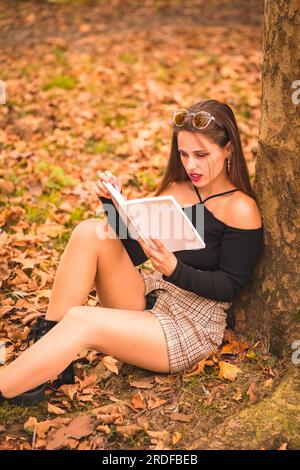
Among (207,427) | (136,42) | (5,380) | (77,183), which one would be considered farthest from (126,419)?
(136,42)

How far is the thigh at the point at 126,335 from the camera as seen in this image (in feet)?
9.12

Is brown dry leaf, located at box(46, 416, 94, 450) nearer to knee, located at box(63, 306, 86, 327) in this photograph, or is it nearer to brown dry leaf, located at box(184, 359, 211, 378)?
knee, located at box(63, 306, 86, 327)

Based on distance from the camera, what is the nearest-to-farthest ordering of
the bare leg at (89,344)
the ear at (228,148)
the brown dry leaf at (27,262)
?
the bare leg at (89,344) → the ear at (228,148) → the brown dry leaf at (27,262)

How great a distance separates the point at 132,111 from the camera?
679 cm

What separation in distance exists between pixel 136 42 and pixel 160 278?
6928 millimetres

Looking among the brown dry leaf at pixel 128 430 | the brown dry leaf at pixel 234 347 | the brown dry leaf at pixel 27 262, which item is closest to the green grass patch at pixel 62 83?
the brown dry leaf at pixel 27 262

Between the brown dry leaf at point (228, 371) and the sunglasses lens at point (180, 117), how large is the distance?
4.30 ft

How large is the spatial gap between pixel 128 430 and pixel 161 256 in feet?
2.75

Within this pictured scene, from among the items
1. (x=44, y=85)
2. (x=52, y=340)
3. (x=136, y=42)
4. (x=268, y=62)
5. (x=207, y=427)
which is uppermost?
(x=136, y=42)

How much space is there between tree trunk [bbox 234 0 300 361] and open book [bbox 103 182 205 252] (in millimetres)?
487

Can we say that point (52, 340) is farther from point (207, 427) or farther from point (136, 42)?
point (136, 42)

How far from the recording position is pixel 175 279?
2.82 m

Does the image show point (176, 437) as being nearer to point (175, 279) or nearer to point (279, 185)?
point (175, 279)

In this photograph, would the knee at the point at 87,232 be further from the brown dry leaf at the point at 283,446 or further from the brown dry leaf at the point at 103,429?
the brown dry leaf at the point at 283,446
